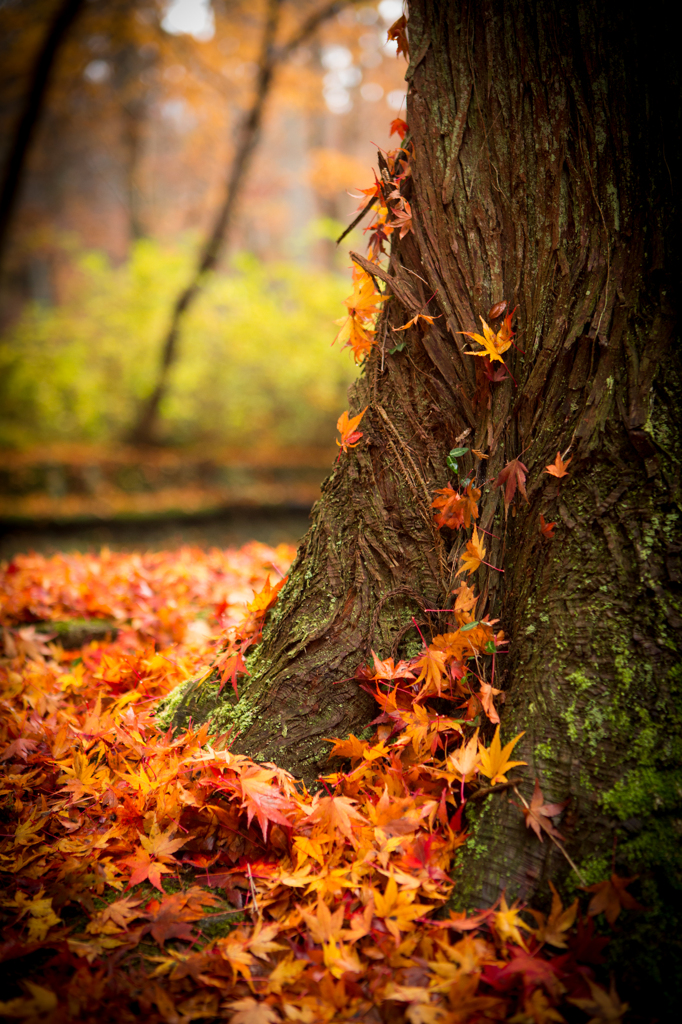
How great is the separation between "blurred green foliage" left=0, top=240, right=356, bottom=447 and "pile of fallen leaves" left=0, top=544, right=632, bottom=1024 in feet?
27.9

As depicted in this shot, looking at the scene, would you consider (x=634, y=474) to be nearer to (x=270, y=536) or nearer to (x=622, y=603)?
(x=622, y=603)

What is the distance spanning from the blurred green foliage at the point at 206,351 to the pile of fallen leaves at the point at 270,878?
8.52m

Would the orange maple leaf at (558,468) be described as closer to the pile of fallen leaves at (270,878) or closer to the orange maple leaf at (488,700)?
the pile of fallen leaves at (270,878)

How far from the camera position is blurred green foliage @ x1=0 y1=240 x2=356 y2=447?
31.6ft

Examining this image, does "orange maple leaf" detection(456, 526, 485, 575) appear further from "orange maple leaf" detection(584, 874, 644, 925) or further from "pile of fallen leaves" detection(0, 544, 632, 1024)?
"orange maple leaf" detection(584, 874, 644, 925)

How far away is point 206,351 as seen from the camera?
10258mm

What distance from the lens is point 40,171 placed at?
56.1 feet

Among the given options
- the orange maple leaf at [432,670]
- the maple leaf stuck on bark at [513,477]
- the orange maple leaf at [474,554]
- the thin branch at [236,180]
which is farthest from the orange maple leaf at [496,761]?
the thin branch at [236,180]

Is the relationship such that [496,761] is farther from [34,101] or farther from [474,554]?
[34,101]

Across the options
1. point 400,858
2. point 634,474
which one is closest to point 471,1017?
point 400,858

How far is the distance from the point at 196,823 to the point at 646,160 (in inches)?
85.2

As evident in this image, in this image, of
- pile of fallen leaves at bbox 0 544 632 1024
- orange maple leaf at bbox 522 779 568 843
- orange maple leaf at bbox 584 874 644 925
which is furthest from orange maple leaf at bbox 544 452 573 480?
orange maple leaf at bbox 584 874 644 925

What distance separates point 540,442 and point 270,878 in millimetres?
1362

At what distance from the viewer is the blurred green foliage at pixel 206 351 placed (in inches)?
379
